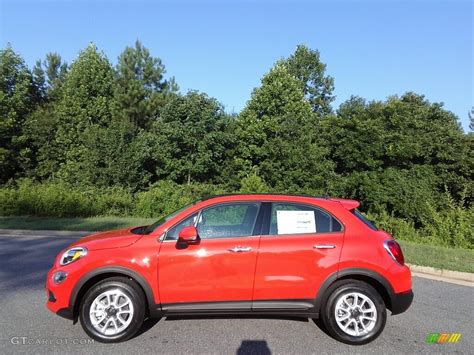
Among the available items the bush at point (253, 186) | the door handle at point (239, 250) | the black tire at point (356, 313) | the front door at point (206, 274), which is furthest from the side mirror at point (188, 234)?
the bush at point (253, 186)

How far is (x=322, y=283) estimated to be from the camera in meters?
4.35

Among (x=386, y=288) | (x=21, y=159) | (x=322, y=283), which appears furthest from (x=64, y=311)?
(x=21, y=159)

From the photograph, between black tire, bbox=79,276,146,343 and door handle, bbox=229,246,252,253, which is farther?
door handle, bbox=229,246,252,253

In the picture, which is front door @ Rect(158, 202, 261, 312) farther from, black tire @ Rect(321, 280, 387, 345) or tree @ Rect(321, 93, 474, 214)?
tree @ Rect(321, 93, 474, 214)

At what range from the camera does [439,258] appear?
8.80 metres

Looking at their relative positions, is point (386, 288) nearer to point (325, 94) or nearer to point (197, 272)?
point (197, 272)

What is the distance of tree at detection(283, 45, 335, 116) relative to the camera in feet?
161

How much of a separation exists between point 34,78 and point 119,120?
509 inches

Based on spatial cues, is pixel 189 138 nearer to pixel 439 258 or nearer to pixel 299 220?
pixel 439 258

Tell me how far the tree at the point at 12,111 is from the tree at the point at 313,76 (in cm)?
2992

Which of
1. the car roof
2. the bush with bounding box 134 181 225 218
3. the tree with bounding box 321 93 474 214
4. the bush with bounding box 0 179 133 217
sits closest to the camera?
the car roof

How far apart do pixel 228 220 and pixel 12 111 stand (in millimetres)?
34380

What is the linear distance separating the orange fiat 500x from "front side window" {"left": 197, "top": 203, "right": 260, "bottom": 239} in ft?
0.10

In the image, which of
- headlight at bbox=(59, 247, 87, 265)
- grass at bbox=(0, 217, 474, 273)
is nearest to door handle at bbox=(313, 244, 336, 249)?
headlight at bbox=(59, 247, 87, 265)
